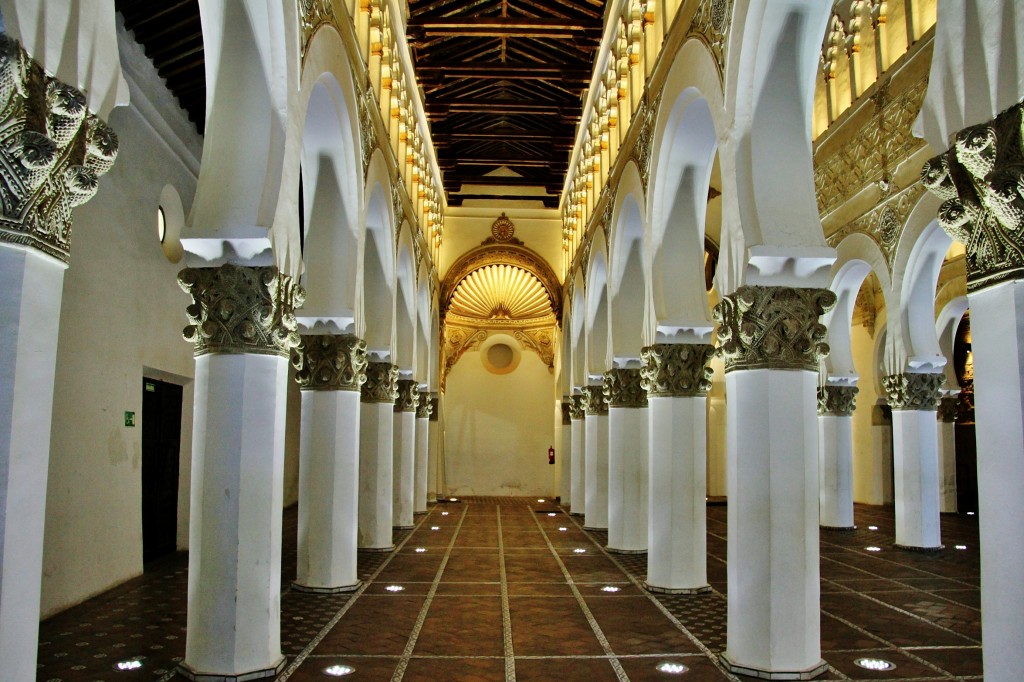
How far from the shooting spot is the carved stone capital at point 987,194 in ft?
11.0

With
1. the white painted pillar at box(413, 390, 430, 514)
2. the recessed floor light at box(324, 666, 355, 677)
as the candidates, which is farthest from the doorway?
the white painted pillar at box(413, 390, 430, 514)

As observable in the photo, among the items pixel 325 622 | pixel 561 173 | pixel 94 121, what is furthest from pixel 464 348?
pixel 94 121

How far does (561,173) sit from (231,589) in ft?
52.9

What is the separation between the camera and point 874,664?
5.84m

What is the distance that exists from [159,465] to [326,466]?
3180 millimetres

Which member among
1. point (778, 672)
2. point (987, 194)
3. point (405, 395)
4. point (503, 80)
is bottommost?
point (778, 672)

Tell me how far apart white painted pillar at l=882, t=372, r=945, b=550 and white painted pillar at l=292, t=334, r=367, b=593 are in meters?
7.78

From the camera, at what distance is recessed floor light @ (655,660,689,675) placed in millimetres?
5660

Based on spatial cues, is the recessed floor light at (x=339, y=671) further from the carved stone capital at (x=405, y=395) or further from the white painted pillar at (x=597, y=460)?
the white painted pillar at (x=597, y=460)

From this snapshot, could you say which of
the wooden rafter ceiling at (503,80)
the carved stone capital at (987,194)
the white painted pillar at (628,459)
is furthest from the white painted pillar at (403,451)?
the carved stone capital at (987,194)

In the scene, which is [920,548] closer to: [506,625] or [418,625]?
[506,625]

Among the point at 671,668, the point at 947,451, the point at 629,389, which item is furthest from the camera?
the point at 947,451

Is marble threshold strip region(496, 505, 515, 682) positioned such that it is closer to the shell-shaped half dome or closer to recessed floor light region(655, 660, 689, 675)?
recessed floor light region(655, 660, 689, 675)

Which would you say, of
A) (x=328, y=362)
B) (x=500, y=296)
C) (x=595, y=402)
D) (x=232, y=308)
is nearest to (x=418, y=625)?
(x=328, y=362)
